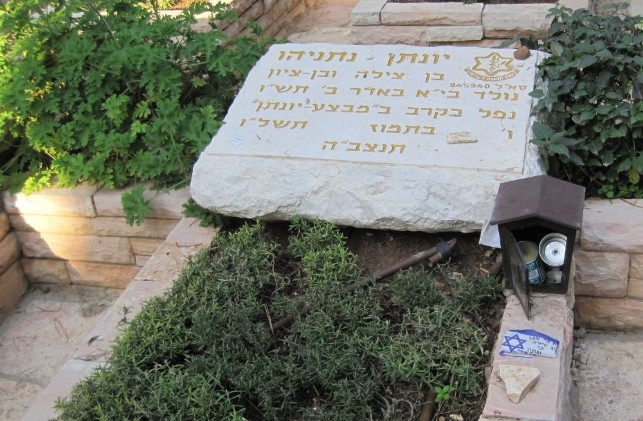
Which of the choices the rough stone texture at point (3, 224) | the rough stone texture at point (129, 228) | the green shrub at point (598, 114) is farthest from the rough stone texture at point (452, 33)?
the rough stone texture at point (3, 224)

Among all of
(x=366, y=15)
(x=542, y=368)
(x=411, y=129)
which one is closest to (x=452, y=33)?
(x=366, y=15)

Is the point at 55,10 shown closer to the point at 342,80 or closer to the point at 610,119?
the point at 342,80

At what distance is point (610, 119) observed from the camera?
3.63 meters

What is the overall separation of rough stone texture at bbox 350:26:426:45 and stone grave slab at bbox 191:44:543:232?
147cm

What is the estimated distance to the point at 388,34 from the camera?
18.9 ft

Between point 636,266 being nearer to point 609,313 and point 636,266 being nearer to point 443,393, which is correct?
point 609,313

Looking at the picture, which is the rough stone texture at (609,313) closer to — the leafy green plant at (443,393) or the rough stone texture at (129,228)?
the leafy green plant at (443,393)

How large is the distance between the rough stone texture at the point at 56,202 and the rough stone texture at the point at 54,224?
0.03m

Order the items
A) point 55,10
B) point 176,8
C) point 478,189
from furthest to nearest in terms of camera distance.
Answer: point 176,8 < point 55,10 < point 478,189

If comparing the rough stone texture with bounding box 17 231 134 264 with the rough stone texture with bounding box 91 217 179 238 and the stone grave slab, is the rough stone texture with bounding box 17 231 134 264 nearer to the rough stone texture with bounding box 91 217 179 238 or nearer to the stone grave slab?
the rough stone texture with bounding box 91 217 179 238

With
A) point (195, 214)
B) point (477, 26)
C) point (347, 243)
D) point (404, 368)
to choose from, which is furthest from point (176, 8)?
point (404, 368)

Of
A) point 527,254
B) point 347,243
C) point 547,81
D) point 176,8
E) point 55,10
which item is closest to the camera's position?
point 527,254

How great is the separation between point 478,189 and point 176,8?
11.8ft

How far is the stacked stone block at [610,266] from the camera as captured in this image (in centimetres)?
341
